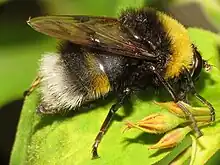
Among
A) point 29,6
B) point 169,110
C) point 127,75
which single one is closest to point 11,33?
point 29,6

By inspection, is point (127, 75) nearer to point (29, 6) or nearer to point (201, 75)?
point (201, 75)

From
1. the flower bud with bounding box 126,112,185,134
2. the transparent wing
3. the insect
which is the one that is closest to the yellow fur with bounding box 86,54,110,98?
the insect

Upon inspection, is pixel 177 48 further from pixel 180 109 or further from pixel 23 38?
pixel 23 38

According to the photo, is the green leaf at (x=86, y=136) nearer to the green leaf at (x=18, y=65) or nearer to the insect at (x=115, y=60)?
the insect at (x=115, y=60)

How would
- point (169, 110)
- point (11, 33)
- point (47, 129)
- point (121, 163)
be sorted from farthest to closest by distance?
1. point (11, 33)
2. point (47, 129)
3. point (121, 163)
4. point (169, 110)

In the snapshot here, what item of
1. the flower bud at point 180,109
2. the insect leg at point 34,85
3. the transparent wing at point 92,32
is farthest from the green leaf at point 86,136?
the transparent wing at point 92,32

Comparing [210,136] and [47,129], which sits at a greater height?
[210,136]

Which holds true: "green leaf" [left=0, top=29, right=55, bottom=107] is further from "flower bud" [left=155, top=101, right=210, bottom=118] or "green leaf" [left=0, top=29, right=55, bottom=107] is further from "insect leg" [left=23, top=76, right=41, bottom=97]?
"flower bud" [left=155, top=101, right=210, bottom=118]
